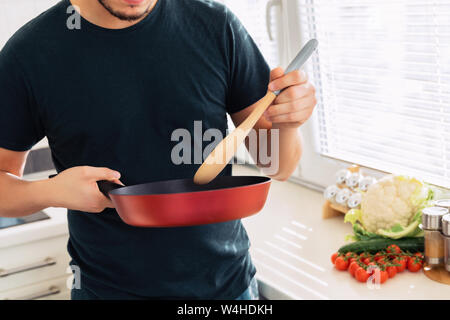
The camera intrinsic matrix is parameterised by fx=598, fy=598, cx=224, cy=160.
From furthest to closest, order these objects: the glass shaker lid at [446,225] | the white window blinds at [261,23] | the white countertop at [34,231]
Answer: the white window blinds at [261,23] → the white countertop at [34,231] → the glass shaker lid at [446,225]

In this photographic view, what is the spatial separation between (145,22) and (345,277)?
0.77 meters

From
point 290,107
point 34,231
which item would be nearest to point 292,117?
point 290,107

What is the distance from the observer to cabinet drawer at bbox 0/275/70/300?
69.2 inches

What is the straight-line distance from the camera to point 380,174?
1742 millimetres

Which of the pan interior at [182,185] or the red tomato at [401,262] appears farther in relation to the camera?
the red tomato at [401,262]

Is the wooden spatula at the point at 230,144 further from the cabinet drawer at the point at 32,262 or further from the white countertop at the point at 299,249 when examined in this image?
the cabinet drawer at the point at 32,262

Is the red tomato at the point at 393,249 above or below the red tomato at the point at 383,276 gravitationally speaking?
above

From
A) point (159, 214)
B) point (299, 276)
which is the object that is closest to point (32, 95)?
point (159, 214)

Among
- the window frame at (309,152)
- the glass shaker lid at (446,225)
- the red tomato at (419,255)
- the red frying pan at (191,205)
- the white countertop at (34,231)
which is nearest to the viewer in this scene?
the red frying pan at (191,205)

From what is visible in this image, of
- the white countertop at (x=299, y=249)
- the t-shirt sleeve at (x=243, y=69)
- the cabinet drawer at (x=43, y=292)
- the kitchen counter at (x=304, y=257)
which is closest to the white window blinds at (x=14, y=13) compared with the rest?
the white countertop at (x=299, y=249)

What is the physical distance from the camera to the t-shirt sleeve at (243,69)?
1.07m

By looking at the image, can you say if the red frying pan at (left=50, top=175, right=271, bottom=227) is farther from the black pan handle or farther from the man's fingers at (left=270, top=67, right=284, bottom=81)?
the man's fingers at (left=270, top=67, right=284, bottom=81)

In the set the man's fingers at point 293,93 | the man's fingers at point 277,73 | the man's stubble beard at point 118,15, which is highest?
the man's stubble beard at point 118,15
